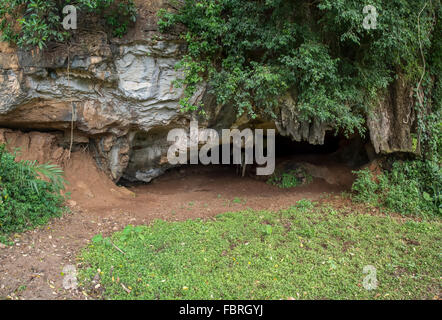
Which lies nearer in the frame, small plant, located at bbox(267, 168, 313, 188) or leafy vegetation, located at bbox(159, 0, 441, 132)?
leafy vegetation, located at bbox(159, 0, 441, 132)

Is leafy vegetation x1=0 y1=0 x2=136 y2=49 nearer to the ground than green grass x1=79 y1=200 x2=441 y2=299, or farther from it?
farther from it

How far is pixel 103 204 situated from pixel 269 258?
3690 millimetres

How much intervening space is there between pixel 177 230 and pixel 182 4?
180 inches

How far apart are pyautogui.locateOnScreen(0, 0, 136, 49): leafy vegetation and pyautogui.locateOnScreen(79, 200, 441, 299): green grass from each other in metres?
3.70

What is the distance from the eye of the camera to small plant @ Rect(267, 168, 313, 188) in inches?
316

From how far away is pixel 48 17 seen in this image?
5086 mm

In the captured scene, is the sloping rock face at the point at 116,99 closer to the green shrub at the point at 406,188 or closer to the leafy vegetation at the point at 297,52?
the leafy vegetation at the point at 297,52

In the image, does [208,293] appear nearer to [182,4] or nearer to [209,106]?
[209,106]

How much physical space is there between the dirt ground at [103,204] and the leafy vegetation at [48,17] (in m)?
2.09

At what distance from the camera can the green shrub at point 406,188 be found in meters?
6.00

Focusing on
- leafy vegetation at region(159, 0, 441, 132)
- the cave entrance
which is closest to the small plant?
the cave entrance

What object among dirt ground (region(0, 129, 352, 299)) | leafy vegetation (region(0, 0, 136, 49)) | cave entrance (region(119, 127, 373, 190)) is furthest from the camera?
cave entrance (region(119, 127, 373, 190))

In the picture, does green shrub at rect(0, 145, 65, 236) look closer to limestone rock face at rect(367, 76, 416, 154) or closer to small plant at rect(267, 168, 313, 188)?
small plant at rect(267, 168, 313, 188)
